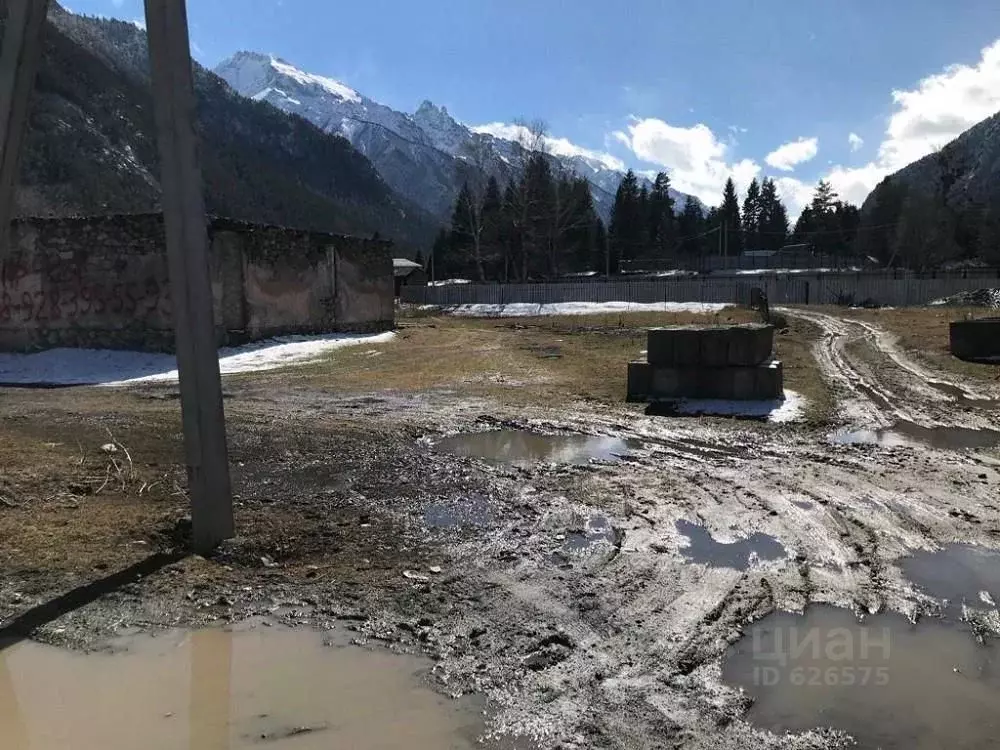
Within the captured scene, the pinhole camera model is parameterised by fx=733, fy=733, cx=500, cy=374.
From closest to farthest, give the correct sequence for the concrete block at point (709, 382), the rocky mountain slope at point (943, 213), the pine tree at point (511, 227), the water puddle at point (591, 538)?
the water puddle at point (591, 538)
the concrete block at point (709, 382)
the pine tree at point (511, 227)
the rocky mountain slope at point (943, 213)

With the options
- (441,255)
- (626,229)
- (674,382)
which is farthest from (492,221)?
(674,382)

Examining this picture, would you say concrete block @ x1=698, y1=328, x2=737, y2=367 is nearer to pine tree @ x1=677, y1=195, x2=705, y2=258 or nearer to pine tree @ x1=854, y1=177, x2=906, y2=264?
pine tree @ x1=677, y1=195, x2=705, y2=258

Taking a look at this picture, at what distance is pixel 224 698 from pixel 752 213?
412 ft

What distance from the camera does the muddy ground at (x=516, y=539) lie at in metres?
3.52

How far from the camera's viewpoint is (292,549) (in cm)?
507

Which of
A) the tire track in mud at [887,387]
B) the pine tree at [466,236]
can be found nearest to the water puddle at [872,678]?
the tire track in mud at [887,387]

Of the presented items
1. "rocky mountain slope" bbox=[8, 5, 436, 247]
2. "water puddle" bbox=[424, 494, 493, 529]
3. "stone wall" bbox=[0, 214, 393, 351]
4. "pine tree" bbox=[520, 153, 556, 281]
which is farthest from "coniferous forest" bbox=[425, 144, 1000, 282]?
"water puddle" bbox=[424, 494, 493, 529]

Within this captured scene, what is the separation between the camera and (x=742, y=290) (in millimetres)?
47312

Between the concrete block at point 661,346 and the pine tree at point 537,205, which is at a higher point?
the pine tree at point 537,205

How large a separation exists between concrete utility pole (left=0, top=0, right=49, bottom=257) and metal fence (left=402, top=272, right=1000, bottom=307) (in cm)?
4520

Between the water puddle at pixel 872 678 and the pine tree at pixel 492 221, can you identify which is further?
the pine tree at pixel 492 221

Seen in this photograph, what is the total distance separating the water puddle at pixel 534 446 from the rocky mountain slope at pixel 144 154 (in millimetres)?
4316

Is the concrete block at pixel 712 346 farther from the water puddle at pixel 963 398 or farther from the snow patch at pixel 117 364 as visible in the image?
the snow patch at pixel 117 364

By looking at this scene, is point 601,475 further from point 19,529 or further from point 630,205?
point 630,205
